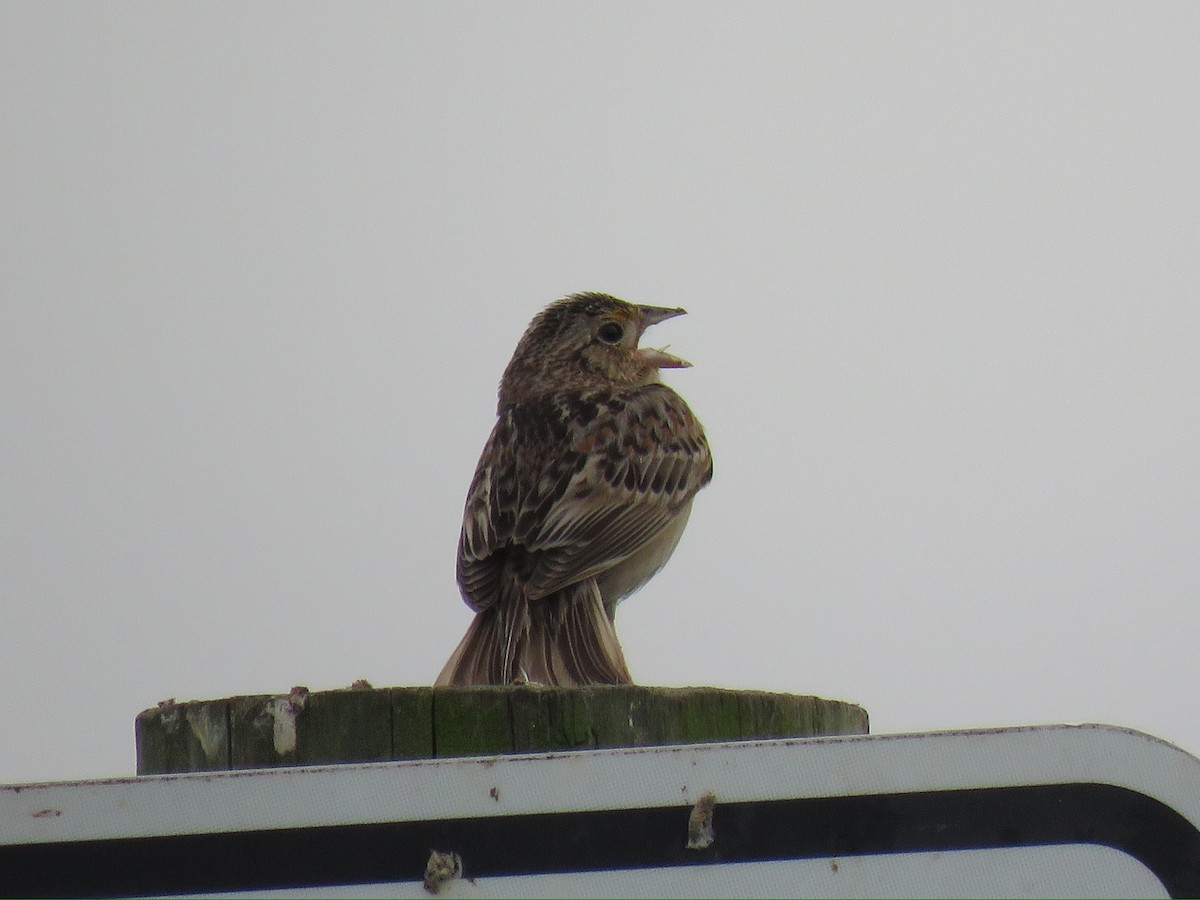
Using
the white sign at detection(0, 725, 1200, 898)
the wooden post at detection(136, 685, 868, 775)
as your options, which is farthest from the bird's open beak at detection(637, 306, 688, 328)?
the white sign at detection(0, 725, 1200, 898)

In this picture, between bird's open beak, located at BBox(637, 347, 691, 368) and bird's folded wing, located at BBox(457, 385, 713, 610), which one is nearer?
bird's folded wing, located at BBox(457, 385, 713, 610)

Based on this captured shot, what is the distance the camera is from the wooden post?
2.44 meters

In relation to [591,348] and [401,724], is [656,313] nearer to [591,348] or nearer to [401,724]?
[591,348]

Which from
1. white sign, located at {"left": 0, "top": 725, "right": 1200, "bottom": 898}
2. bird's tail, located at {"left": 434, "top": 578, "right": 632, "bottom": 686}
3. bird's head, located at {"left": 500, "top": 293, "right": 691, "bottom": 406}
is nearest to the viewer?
white sign, located at {"left": 0, "top": 725, "right": 1200, "bottom": 898}

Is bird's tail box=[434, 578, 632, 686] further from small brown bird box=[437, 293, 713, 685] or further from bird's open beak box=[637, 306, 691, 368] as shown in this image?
bird's open beak box=[637, 306, 691, 368]

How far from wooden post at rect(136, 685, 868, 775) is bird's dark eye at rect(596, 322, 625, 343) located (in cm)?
404

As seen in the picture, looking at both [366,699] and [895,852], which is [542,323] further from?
[895,852]

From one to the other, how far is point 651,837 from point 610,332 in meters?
4.70

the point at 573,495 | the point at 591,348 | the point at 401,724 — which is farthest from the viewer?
the point at 591,348

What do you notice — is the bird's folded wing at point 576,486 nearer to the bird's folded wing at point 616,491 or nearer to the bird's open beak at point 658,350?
the bird's folded wing at point 616,491

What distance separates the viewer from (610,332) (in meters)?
6.52

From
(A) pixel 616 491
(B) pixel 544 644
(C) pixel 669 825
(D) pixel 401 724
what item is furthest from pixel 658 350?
(C) pixel 669 825

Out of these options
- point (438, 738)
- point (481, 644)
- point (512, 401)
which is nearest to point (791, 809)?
point (438, 738)

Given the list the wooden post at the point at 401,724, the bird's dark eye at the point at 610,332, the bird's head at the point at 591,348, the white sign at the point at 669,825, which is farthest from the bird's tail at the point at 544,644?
the white sign at the point at 669,825
